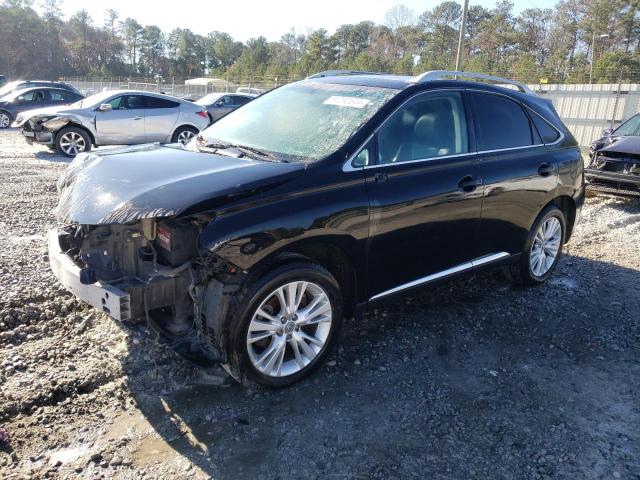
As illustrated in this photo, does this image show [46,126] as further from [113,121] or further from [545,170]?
[545,170]

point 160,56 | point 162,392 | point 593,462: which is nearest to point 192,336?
point 162,392

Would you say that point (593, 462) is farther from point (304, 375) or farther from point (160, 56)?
point (160, 56)

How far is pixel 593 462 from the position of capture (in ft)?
9.61

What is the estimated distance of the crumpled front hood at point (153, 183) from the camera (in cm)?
294

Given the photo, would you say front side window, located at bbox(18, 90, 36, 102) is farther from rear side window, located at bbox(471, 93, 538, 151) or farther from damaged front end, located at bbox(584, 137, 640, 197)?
rear side window, located at bbox(471, 93, 538, 151)

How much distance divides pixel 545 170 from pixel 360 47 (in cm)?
6730

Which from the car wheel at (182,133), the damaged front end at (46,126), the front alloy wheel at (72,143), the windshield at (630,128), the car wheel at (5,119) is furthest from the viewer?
the car wheel at (5,119)

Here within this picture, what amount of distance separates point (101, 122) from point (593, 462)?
39.6 feet

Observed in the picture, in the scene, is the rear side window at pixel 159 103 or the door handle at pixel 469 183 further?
the rear side window at pixel 159 103

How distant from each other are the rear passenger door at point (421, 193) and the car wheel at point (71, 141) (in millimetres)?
10187

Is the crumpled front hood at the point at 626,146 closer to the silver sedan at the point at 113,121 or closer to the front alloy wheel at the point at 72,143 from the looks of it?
the silver sedan at the point at 113,121

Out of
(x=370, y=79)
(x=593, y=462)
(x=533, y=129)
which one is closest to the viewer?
(x=593, y=462)

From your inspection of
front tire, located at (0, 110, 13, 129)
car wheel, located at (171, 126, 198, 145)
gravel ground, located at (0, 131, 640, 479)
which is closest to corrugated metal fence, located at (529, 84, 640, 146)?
car wheel, located at (171, 126, 198, 145)

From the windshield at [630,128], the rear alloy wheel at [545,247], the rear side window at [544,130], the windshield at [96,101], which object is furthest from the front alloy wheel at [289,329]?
the windshield at [96,101]
